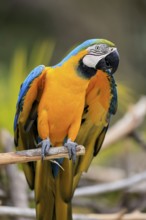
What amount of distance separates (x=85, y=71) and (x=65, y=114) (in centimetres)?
12

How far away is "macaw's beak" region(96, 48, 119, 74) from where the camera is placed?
4.55ft

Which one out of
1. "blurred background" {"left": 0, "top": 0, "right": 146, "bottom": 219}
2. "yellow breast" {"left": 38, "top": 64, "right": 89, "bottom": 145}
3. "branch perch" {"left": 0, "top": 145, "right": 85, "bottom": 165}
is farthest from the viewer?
"blurred background" {"left": 0, "top": 0, "right": 146, "bottom": 219}

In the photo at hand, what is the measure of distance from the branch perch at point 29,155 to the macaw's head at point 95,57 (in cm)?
19

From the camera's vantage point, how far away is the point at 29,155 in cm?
137

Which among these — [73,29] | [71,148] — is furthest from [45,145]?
[73,29]

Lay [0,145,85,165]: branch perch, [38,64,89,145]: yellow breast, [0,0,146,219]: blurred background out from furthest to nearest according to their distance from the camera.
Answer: [0,0,146,219]: blurred background, [38,64,89,145]: yellow breast, [0,145,85,165]: branch perch

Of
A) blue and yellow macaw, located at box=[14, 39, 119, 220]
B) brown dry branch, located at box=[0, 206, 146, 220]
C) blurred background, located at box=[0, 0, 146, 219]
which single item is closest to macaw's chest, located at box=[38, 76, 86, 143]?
blue and yellow macaw, located at box=[14, 39, 119, 220]

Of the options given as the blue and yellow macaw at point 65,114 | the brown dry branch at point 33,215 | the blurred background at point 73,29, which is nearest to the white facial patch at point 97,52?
the blue and yellow macaw at point 65,114

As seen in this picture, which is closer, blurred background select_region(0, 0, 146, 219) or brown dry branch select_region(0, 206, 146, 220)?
brown dry branch select_region(0, 206, 146, 220)

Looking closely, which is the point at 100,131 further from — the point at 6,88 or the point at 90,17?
the point at 90,17

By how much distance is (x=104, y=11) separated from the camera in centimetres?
396

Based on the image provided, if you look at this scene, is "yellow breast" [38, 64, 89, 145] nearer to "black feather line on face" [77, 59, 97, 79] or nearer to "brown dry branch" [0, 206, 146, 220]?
"black feather line on face" [77, 59, 97, 79]

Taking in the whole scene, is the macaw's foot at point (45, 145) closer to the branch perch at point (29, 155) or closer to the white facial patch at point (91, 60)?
the branch perch at point (29, 155)

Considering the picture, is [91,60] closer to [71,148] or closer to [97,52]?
[97,52]
